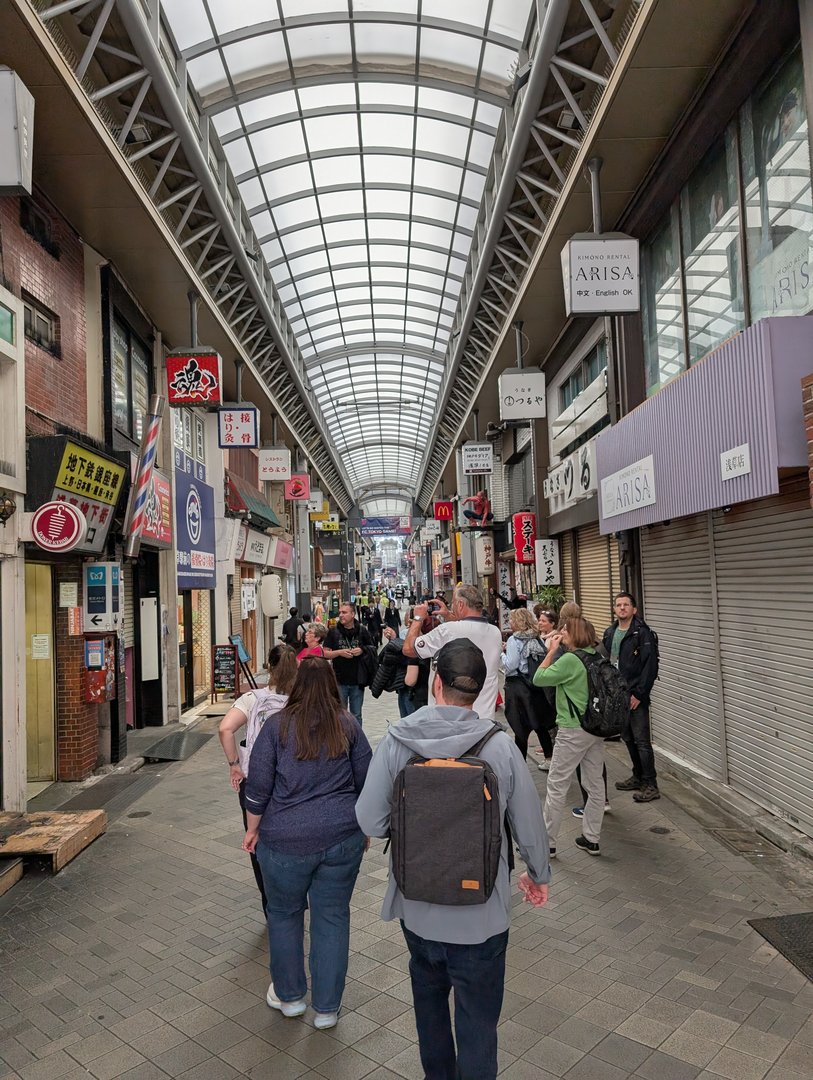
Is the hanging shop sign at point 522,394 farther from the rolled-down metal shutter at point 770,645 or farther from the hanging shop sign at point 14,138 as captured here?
the hanging shop sign at point 14,138

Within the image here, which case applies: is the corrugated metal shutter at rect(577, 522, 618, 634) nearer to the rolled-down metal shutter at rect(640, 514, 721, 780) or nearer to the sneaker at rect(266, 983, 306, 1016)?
the rolled-down metal shutter at rect(640, 514, 721, 780)

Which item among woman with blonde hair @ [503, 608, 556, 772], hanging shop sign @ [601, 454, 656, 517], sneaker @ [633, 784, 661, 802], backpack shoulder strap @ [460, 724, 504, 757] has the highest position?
hanging shop sign @ [601, 454, 656, 517]

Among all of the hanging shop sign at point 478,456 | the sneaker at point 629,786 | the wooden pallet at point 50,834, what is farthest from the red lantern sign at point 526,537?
the wooden pallet at point 50,834

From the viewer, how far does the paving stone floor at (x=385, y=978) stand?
3299 mm

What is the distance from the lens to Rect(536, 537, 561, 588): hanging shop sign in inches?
637

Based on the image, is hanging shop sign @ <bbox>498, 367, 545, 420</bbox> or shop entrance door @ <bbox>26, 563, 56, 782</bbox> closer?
shop entrance door @ <bbox>26, 563, 56, 782</bbox>

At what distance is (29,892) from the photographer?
5402mm

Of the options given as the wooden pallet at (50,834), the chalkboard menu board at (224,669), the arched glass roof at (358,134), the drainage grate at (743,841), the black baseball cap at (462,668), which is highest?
the arched glass roof at (358,134)

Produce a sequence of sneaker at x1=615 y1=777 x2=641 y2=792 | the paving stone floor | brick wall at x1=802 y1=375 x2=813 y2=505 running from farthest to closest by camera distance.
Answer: sneaker at x1=615 y1=777 x2=641 y2=792
brick wall at x1=802 y1=375 x2=813 y2=505
the paving stone floor

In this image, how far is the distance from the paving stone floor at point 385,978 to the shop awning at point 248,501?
12.6 meters

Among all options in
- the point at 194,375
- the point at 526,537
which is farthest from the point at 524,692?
the point at 526,537

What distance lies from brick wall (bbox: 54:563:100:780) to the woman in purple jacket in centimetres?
625

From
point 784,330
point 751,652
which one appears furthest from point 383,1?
point 751,652

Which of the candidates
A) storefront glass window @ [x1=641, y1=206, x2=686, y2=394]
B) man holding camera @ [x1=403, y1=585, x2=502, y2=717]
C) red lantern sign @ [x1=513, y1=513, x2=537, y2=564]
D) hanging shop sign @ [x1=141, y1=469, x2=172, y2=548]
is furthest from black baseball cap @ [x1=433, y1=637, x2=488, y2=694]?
red lantern sign @ [x1=513, y1=513, x2=537, y2=564]
